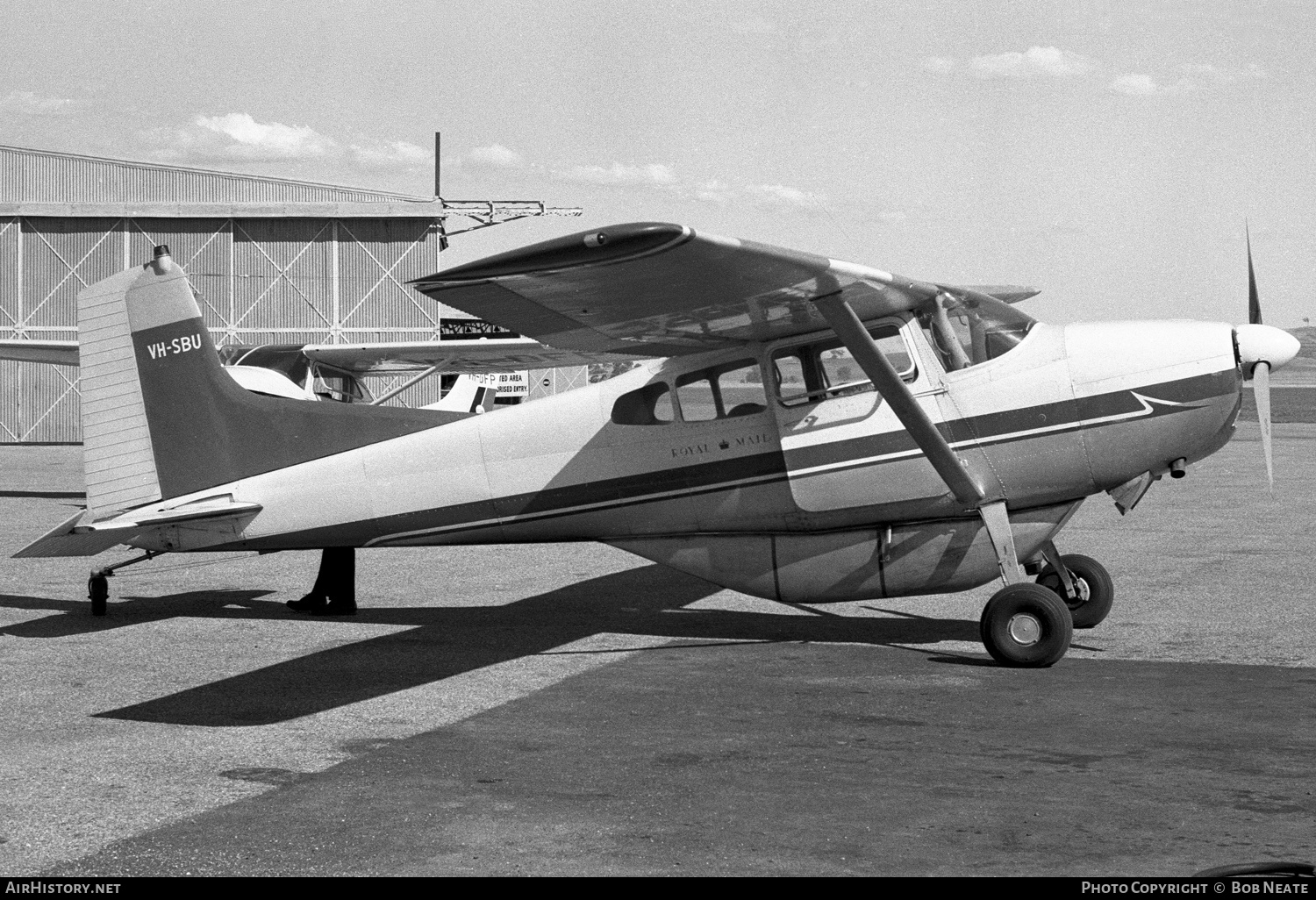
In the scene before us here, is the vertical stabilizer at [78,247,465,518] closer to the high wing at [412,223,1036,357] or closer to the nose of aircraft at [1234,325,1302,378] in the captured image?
the high wing at [412,223,1036,357]

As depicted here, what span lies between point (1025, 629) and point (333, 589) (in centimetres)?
526

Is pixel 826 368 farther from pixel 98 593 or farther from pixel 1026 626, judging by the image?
pixel 98 593

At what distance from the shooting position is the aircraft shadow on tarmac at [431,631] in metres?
7.53

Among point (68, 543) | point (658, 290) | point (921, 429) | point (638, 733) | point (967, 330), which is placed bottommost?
point (638, 733)

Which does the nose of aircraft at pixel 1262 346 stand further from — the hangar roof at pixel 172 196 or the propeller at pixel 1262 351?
the hangar roof at pixel 172 196

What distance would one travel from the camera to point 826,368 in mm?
8883

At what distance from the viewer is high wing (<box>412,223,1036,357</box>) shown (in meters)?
6.16

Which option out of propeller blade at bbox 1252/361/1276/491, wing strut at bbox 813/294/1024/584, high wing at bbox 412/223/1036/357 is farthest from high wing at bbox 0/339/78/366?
propeller blade at bbox 1252/361/1276/491

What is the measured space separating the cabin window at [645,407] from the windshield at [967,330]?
1.77 meters

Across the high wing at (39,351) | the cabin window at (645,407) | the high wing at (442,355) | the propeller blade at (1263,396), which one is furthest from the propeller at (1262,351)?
the high wing at (39,351)

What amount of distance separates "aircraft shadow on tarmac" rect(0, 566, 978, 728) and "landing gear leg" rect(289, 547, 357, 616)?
0.53 feet

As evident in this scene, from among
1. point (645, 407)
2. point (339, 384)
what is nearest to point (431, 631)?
point (645, 407)

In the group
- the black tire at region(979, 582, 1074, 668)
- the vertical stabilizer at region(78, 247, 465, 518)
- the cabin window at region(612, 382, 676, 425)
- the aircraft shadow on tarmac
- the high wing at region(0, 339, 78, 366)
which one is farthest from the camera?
the high wing at region(0, 339, 78, 366)
